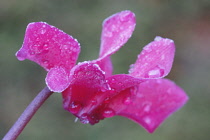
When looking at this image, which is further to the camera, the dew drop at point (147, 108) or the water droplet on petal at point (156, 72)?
the dew drop at point (147, 108)

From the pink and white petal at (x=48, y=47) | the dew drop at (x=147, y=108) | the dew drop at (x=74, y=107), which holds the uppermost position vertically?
the pink and white petal at (x=48, y=47)

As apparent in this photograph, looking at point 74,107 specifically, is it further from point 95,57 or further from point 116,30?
point 95,57

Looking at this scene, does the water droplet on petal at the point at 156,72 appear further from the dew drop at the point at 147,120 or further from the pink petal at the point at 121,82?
the dew drop at the point at 147,120

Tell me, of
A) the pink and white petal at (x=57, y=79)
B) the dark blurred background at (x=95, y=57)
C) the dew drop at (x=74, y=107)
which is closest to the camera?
the pink and white petal at (x=57, y=79)

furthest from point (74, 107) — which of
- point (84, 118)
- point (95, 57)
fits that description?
point (95, 57)

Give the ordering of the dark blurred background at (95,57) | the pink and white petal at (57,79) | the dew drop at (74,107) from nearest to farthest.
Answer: the pink and white petal at (57,79), the dew drop at (74,107), the dark blurred background at (95,57)

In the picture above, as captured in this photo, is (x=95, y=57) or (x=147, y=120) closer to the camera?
(x=147, y=120)

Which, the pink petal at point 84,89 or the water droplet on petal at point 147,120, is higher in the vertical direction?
the pink petal at point 84,89

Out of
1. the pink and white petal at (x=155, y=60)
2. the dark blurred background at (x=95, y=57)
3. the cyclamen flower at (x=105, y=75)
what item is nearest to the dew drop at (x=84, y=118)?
the cyclamen flower at (x=105, y=75)

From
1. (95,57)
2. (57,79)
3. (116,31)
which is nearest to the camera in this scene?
(57,79)
